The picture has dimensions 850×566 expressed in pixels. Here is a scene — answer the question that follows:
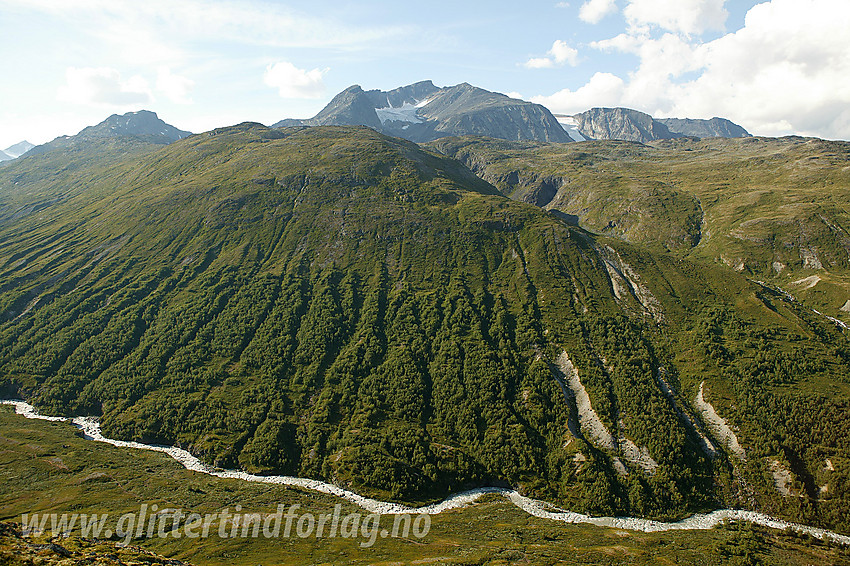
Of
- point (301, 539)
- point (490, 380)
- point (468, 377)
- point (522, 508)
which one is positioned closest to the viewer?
point (301, 539)

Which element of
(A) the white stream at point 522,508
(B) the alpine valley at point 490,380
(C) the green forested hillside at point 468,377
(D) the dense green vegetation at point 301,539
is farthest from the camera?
(C) the green forested hillside at point 468,377

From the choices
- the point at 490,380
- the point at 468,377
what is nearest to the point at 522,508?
the point at 490,380

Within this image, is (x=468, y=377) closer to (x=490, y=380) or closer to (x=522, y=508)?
(x=490, y=380)

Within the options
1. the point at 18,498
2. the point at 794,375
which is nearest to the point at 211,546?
the point at 18,498

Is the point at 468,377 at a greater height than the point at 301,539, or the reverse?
the point at 468,377

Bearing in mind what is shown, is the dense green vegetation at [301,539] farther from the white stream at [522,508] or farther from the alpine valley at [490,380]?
the alpine valley at [490,380]

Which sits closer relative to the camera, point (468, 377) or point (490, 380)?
point (490, 380)

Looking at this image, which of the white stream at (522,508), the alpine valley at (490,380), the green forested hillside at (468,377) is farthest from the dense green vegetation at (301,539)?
the green forested hillside at (468,377)

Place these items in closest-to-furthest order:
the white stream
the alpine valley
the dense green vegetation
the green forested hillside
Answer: the dense green vegetation < the white stream < the alpine valley < the green forested hillside

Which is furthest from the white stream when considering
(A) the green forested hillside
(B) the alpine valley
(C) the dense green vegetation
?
(C) the dense green vegetation

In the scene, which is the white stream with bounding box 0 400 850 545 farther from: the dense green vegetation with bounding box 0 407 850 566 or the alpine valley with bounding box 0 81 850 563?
the dense green vegetation with bounding box 0 407 850 566

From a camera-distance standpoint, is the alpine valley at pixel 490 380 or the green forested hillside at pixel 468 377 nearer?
the alpine valley at pixel 490 380

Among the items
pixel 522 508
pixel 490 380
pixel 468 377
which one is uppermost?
pixel 468 377
